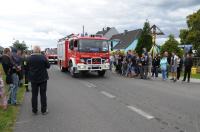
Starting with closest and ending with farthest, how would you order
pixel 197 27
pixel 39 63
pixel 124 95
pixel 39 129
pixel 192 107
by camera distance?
pixel 39 129, pixel 39 63, pixel 192 107, pixel 124 95, pixel 197 27

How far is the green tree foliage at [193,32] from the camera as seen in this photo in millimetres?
76062

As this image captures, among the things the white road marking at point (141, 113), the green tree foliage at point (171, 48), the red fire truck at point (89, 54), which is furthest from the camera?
the green tree foliage at point (171, 48)

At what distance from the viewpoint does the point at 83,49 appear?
2445 cm

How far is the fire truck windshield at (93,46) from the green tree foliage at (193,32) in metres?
52.2

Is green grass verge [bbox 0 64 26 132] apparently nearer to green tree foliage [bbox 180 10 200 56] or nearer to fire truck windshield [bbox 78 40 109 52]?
fire truck windshield [bbox 78 40 109 52]

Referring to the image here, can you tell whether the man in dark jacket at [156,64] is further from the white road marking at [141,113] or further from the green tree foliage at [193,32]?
the green tree foliage at [193,32]

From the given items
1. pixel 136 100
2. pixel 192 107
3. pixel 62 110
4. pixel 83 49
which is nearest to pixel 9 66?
pixel 62 110

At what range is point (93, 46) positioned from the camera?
24734mm

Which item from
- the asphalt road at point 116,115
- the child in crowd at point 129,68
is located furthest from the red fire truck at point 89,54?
the asphalt road at point 116,115

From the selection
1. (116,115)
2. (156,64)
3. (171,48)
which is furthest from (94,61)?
(171,48)

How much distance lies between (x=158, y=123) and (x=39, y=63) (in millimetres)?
3690

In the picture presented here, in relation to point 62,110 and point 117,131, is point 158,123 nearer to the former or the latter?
point 117,131

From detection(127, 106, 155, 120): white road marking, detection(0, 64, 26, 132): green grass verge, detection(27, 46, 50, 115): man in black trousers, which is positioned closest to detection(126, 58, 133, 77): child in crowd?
detection(127, 106, 155, 120): white road marking

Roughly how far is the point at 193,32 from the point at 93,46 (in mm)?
55569
